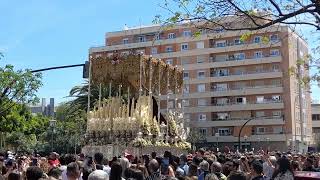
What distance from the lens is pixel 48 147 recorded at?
59.4m

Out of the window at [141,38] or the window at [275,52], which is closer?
the window at [275,52]

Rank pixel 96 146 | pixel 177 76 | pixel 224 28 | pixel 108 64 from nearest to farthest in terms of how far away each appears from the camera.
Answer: pixel 224 28 → pixel 96 146 → pixel 108 64 → pixel 177 76

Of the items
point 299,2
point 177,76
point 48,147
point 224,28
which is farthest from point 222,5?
point 48,147

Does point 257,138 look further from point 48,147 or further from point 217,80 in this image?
point 48,147

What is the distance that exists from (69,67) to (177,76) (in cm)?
663

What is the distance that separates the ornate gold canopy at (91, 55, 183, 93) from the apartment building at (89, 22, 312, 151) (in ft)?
117

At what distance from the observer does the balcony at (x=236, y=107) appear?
63.2m

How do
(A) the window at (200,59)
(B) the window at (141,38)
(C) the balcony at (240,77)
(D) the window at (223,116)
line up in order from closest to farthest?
(C) the balcony at (240,77)
(D) the window at (223,116)
(A) the window at (200,59)
(B) the window at (141,38)

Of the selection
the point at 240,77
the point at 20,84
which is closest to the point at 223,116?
the point at 240,77

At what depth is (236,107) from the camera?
65250 mm

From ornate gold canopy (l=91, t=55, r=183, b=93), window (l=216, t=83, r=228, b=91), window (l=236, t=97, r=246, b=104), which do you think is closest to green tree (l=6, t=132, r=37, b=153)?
window (l=216, t=83, r=228, b=91)

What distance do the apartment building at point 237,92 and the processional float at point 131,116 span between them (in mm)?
35740

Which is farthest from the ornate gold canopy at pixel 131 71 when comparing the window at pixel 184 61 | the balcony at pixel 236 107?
the window at pixel 184 61

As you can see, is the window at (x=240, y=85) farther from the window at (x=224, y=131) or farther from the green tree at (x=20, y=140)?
the green tree at (x=20, y=140)
